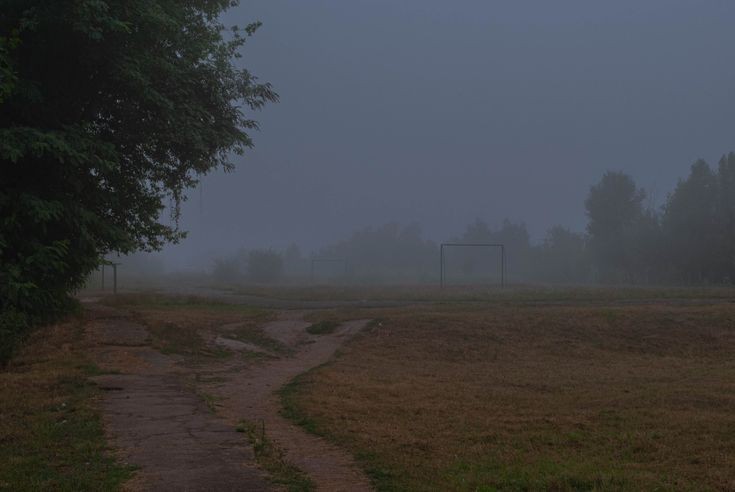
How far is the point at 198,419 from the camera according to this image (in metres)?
9.59

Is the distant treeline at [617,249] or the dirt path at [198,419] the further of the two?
the distant treeline at [617,249]

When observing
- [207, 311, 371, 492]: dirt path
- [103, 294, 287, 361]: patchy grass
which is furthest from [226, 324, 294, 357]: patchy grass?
[207, 311, 371, 492]: dirt path

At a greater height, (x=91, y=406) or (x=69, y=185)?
(x=69, y=185)

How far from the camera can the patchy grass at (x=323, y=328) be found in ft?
75.4

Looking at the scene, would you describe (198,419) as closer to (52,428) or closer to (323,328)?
(52,428)

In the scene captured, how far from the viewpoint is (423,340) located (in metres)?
20.9

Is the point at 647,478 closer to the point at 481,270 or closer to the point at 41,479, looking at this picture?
the point at 41,479

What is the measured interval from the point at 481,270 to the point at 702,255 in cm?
5168

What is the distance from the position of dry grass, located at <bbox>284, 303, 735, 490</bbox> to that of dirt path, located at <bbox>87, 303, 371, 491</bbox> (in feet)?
1.51

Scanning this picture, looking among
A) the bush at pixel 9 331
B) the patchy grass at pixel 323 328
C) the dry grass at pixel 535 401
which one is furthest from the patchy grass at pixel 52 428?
the patchy grass at pixel 323 328

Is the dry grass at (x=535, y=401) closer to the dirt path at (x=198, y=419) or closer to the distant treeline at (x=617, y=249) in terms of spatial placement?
the dirt path at (x=198, y=419)

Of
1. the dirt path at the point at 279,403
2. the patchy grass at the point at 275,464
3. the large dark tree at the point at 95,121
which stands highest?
the large dark tree at the point at 95,121

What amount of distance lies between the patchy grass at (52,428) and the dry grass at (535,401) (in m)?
2.68

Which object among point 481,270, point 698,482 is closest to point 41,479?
point 698,482
